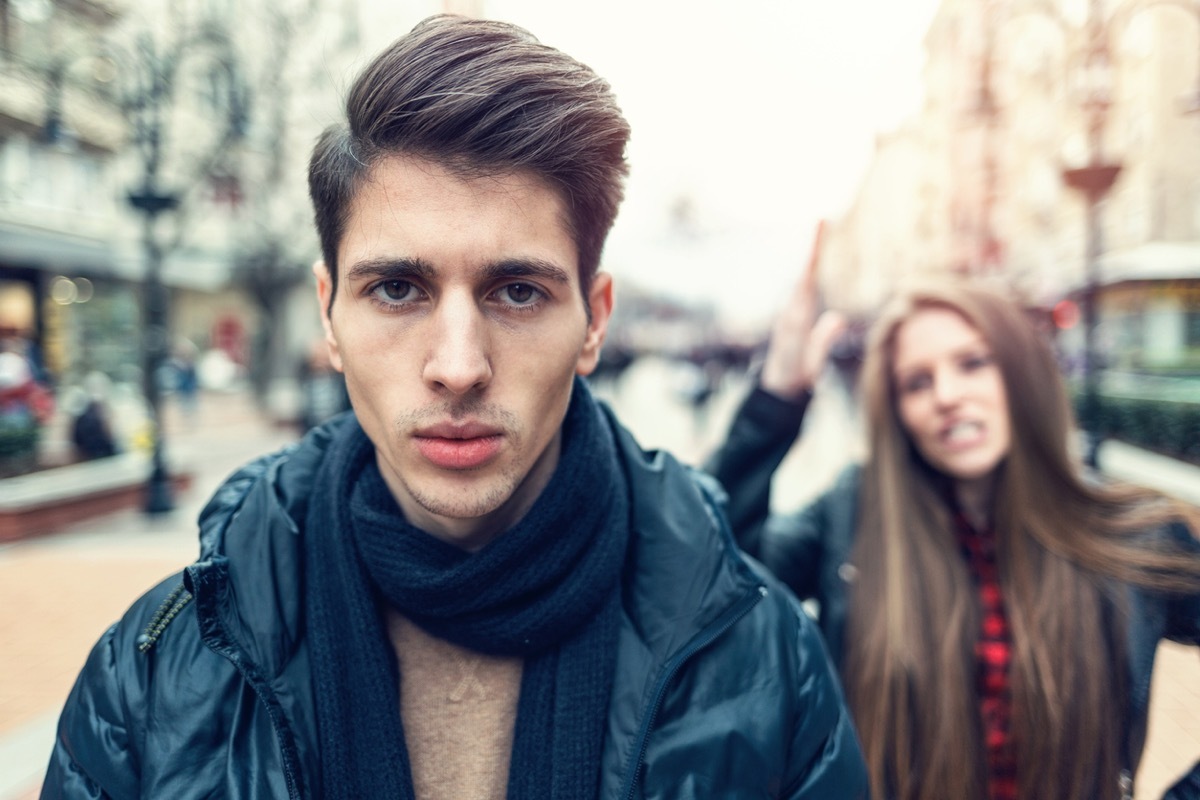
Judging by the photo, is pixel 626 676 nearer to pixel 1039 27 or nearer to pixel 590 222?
pixel 590 222

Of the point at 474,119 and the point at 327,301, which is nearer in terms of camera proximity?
the point at 474,119

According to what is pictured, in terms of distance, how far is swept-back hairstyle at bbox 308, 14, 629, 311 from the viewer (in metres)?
1.35

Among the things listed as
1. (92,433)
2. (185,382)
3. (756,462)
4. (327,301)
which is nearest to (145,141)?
(92,433)

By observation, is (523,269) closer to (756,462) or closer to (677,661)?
(677,661)

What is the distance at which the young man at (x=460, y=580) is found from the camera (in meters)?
1.31

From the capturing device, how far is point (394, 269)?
4.33ft

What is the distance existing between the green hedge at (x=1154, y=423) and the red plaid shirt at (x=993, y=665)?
26.1 feet

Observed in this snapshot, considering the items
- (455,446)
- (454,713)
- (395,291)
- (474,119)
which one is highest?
(474,119)

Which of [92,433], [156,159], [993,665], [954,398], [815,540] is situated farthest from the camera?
[92,433]

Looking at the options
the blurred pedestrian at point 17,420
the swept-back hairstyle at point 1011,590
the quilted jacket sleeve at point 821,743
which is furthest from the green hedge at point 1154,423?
the blurred pedestrian at point 17,420

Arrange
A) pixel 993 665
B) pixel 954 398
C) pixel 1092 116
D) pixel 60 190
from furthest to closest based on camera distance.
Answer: pixel 60 190, pixel 1092 116, pixel 954 398, pixel 993 665

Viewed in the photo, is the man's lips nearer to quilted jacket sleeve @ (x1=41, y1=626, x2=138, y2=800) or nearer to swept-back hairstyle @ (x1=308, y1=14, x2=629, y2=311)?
swept-back hairstyle @ (x1=308, y1=14, x2=629, y2=311)

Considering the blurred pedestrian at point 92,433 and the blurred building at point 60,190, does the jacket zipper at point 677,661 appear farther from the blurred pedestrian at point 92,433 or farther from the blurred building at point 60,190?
the blurred pedestrian at point 92,433

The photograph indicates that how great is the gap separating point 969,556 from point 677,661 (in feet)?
4.13
